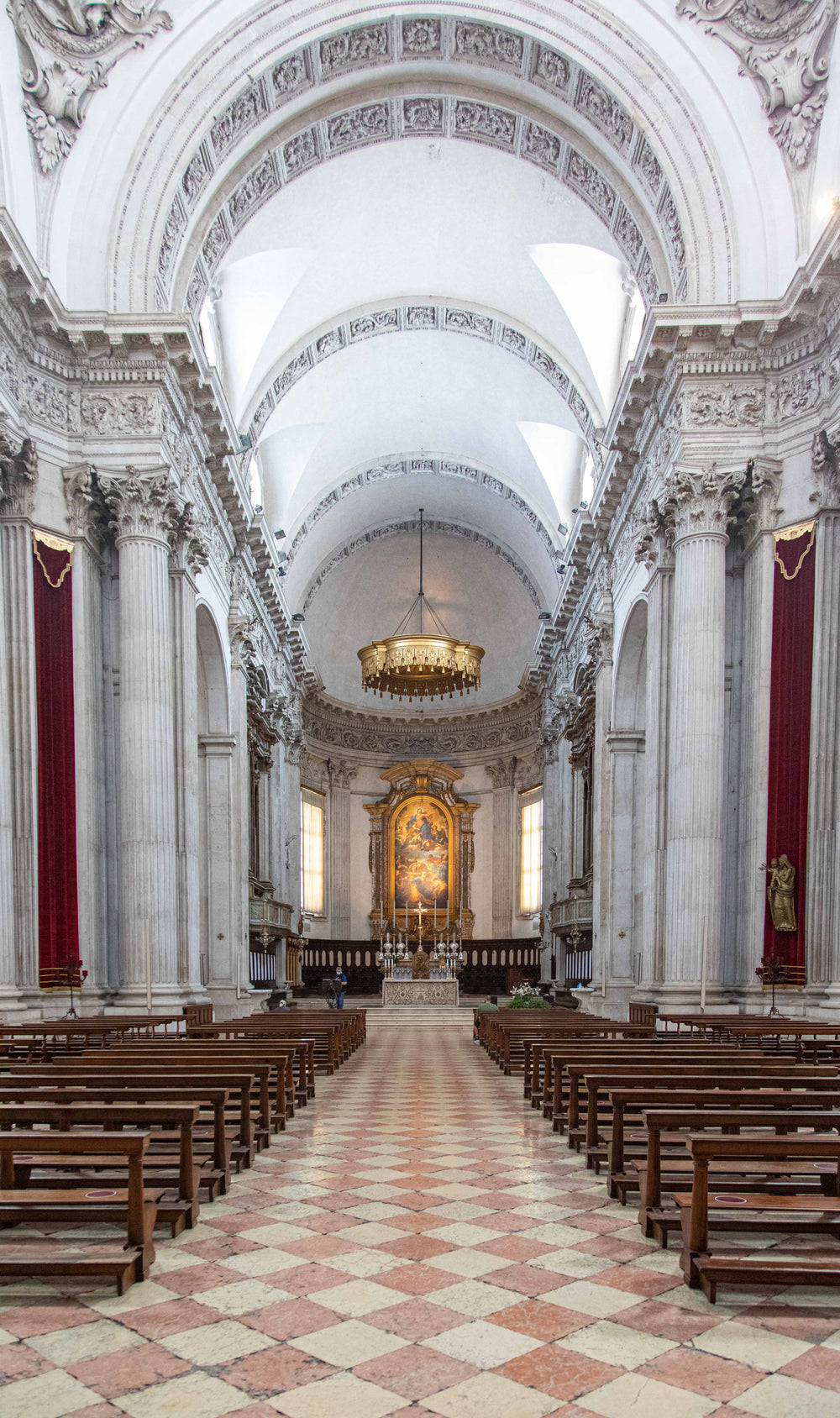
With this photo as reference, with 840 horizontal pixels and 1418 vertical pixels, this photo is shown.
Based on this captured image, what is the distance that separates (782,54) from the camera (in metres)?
14.6

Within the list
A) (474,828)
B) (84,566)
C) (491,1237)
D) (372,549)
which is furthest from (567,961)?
(491,1237)

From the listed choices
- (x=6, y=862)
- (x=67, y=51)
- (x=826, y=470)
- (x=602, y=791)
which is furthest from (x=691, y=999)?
(x=67, y=51)

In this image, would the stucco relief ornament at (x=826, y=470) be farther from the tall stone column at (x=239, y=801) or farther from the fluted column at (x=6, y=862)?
the tall stone column at (x=239, y=801)

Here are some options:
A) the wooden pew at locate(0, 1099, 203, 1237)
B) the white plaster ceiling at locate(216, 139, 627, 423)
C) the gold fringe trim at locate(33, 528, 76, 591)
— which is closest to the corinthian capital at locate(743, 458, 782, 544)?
the white plaster ceiling at locate(216, 139, 627, 423)

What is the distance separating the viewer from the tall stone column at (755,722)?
14.2 metres

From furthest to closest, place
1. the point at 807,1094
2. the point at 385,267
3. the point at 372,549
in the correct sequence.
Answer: the point at 372,549
the point at 385,267
the point at 807,1094

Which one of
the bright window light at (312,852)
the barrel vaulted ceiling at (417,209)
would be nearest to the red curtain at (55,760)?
the barrel vaulted ceiling at (417,209)

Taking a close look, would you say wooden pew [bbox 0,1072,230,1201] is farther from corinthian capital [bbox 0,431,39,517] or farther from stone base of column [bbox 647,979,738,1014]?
corinthian capital [bbox 0,431,39,517]

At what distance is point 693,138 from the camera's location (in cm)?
1535

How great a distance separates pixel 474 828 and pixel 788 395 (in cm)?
2346

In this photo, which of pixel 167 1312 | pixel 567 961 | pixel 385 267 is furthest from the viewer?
pixel 567 961

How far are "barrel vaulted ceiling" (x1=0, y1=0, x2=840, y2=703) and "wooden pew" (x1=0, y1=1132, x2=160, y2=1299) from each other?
1316cm

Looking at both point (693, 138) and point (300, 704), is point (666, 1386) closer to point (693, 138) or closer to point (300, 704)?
point (693, 138)

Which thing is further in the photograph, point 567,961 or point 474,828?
point 474,828
